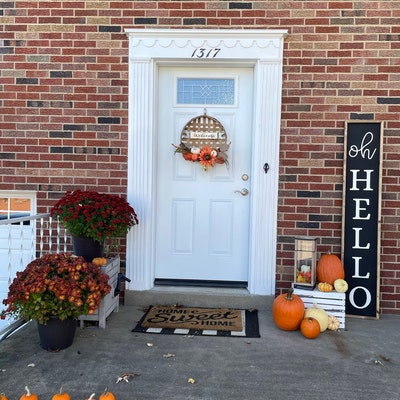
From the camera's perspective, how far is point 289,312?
3.17m

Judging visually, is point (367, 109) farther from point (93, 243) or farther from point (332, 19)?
point (93, 243)

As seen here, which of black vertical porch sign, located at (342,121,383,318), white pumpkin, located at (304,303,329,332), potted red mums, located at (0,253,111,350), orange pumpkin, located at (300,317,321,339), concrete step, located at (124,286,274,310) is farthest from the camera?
concrete step, located at (124,286,274,310)

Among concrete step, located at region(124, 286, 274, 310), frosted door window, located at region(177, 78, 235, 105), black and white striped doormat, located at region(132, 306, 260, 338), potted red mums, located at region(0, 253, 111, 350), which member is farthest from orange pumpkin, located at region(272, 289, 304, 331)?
frosted door window, located at region(177, 78, 235, 105)

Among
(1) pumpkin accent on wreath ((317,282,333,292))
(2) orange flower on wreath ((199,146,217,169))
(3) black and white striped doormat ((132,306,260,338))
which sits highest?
(2) orange flower on wreath ((199,146,217,169))

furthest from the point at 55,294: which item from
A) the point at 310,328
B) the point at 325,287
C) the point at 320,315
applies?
the point at 325,287

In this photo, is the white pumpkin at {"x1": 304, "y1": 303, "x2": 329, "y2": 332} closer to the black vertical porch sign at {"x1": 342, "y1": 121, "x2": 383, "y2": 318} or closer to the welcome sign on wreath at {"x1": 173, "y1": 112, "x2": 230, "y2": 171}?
the black vertical porch sign at {"x1": 342, "y1": 121, "x2": 383, "y2": 318}

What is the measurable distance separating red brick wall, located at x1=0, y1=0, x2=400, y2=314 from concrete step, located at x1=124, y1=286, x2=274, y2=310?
13.3 inches

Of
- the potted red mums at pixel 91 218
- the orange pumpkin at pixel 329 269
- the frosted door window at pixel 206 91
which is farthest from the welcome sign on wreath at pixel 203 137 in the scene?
the orange pumpkin at pixel 329 269

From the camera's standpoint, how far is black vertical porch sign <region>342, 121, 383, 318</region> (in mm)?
3627

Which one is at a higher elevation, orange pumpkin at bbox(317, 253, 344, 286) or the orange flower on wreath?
the orange flower on wreath

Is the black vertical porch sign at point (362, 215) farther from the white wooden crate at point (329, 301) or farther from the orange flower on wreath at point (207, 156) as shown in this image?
the orange flower on wreath at point (207, 156)

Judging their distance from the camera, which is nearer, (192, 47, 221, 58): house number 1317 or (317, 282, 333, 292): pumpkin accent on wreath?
(317, 282, 333, 292): pumpkin accent on wreath

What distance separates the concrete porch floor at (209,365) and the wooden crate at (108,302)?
0.08 meters

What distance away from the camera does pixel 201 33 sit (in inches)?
146
